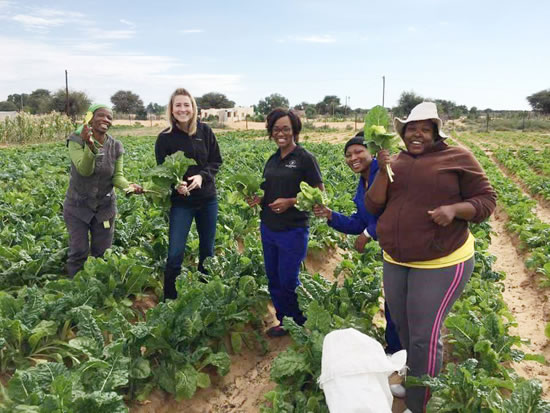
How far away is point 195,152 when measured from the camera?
4133 millimetres

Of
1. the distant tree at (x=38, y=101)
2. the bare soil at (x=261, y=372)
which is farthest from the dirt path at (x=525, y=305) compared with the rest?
the distant tree at (x=38, y=101)

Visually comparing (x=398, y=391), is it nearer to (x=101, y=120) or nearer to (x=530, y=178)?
(x=101, y=120)

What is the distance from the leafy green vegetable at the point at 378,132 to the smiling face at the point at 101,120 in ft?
7.61

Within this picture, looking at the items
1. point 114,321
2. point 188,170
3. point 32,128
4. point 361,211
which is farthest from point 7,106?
point 361,211

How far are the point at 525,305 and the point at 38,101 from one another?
7922 centimetres

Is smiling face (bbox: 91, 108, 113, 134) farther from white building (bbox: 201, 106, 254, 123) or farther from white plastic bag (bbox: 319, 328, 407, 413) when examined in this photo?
white building (bbox: 201, 106, 254, 123)

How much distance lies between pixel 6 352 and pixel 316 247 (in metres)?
4.07

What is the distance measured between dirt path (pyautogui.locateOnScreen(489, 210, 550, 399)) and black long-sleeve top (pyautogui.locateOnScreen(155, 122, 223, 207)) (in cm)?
325

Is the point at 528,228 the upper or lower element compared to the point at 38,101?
lower

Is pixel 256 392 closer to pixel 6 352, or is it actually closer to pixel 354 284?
pixel 354 284

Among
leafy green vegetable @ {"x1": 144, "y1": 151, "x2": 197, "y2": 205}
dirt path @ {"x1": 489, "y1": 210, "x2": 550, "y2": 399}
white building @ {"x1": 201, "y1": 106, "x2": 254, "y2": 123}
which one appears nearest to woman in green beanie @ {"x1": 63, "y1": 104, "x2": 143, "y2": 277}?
leafy green vegetable @ {"x1": 144, "y1": 151, "x2": 197, "y2": 205}

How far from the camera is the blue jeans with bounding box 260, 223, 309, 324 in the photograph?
12.6 ft

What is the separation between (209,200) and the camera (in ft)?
14.1

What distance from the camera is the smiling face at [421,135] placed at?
8.84 feet
